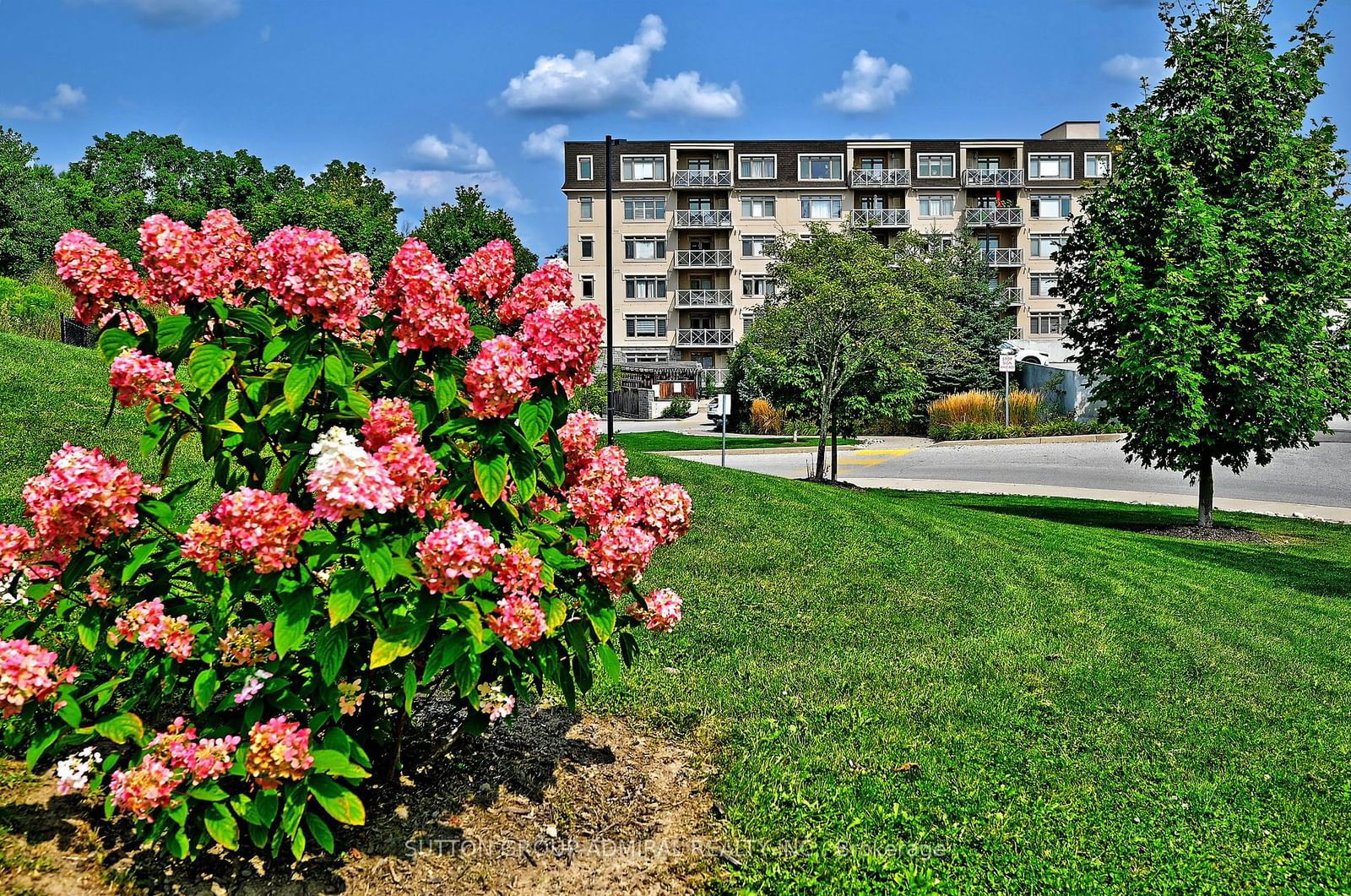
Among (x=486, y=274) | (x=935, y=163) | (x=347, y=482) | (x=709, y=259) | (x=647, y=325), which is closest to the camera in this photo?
(x=347, y=482)

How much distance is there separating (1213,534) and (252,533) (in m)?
14.5

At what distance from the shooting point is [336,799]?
112 inches

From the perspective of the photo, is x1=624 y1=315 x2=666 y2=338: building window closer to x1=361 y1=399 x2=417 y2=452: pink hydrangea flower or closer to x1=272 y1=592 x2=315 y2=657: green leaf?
x1=361 y1=399 x2=417 y2=452: pink hydrangea flower

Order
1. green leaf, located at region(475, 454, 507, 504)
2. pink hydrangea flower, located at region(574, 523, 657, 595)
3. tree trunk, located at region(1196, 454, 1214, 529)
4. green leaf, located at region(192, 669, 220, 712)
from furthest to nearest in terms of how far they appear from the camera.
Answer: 1. tree trunk, located at region(1196, 454, 1214, 529)
2. pink hydrangea flower, located at region(574, 523, 657, 595)
3. green leaf, located at region(192, 669, 220, 712)
4. green leaf, located at region(475, 454, 507, 504)

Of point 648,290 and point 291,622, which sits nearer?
point 291,622

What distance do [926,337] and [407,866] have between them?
57.6 feet

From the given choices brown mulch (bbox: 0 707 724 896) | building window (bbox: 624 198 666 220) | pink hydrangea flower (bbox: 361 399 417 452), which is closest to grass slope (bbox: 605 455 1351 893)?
brown mulch (bbox: 0 707 724 896)

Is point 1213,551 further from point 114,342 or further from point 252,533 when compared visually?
point 114,342

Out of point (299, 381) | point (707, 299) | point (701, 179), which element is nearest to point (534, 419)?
point (299, 381)

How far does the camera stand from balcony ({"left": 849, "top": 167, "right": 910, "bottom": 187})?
189 ft

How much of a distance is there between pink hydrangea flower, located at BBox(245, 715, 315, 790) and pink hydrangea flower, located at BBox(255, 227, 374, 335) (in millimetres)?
1128

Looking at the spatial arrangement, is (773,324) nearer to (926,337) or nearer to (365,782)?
(926,337)

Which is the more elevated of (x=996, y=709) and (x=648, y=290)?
(x=648, y=290)

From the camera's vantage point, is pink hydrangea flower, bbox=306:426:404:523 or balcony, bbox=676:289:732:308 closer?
pink hydrangea flower, bbox=306:426:404:523
